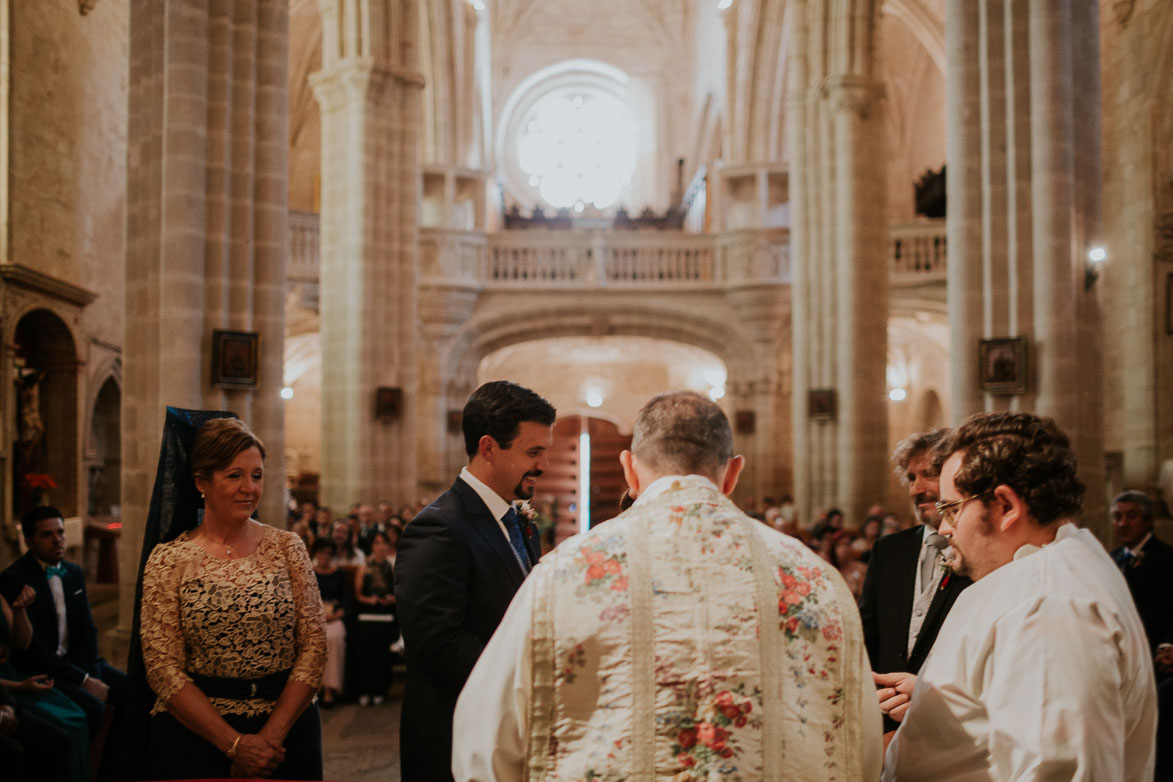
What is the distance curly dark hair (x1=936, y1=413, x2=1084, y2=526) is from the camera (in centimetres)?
203

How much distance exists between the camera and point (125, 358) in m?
7.02

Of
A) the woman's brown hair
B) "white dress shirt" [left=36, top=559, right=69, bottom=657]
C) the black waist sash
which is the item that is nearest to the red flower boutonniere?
the woman's brown hair

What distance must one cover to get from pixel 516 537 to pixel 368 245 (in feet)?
35.4

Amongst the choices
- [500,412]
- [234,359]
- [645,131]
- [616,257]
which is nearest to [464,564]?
[500,412]

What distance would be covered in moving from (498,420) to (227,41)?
221 inches

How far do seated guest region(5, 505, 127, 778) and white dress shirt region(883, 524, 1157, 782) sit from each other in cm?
367

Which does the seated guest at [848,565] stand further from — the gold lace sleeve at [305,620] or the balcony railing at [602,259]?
the balcony railing at [602,259]

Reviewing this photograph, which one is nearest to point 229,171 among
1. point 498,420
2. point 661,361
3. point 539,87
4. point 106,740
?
point 106,740

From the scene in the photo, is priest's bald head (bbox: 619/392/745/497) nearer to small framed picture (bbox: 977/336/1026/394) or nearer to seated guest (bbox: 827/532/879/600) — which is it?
seated guest (bbox: 827/532/879/600)

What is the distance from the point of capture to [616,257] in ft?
61.7

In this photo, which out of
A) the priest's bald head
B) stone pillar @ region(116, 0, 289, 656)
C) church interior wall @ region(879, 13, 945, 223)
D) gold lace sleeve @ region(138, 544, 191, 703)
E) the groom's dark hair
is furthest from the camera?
church interior wall @ region(879, 13, 945, 223)

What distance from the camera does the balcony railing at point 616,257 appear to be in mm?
17375

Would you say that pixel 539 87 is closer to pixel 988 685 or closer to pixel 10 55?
pixel 10 55

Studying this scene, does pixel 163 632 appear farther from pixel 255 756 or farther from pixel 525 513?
pixel 525 513
